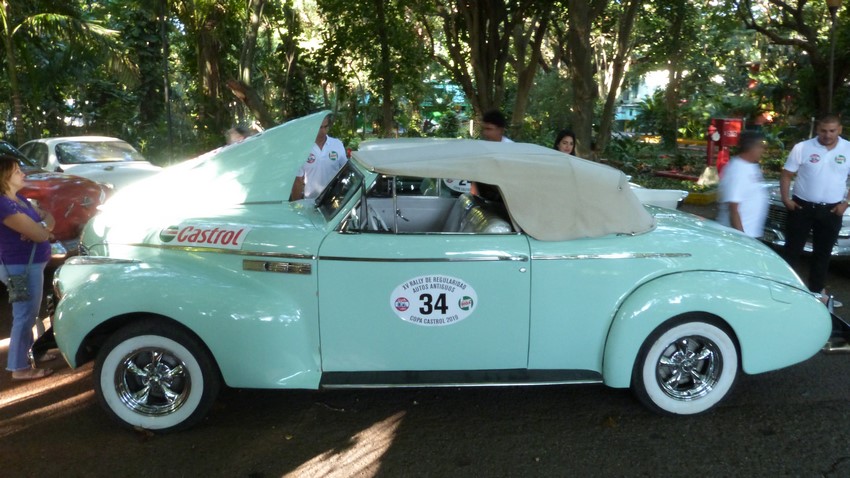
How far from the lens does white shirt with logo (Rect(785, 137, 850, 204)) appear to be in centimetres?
561

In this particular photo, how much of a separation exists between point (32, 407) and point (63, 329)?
0.90 meters

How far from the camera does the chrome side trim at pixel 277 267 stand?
370cm

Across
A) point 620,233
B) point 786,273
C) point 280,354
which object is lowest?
point 280,354

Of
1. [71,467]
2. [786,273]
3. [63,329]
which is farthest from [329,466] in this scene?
[786,273]

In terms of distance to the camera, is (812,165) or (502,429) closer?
(502,429)

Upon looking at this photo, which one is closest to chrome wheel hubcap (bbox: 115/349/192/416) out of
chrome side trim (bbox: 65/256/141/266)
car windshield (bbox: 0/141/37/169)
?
chrome side trim (bbox: 65/256/141/266)

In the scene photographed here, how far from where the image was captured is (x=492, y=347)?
383 cm

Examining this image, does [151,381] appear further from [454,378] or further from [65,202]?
[65,202]

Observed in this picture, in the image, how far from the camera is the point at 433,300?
3729 millimetres

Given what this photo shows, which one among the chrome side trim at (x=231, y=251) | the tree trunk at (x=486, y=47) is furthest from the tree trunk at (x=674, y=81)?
the chrome side trim at (x=231, y=251)

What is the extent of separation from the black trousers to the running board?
306cm

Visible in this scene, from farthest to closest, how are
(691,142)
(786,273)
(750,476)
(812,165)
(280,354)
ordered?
(691,142)
(812,165)
(786,273)
(280,354)
(750,476)

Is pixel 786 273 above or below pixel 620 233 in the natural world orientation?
below

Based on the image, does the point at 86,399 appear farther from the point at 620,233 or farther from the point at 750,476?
the point at 750,476
